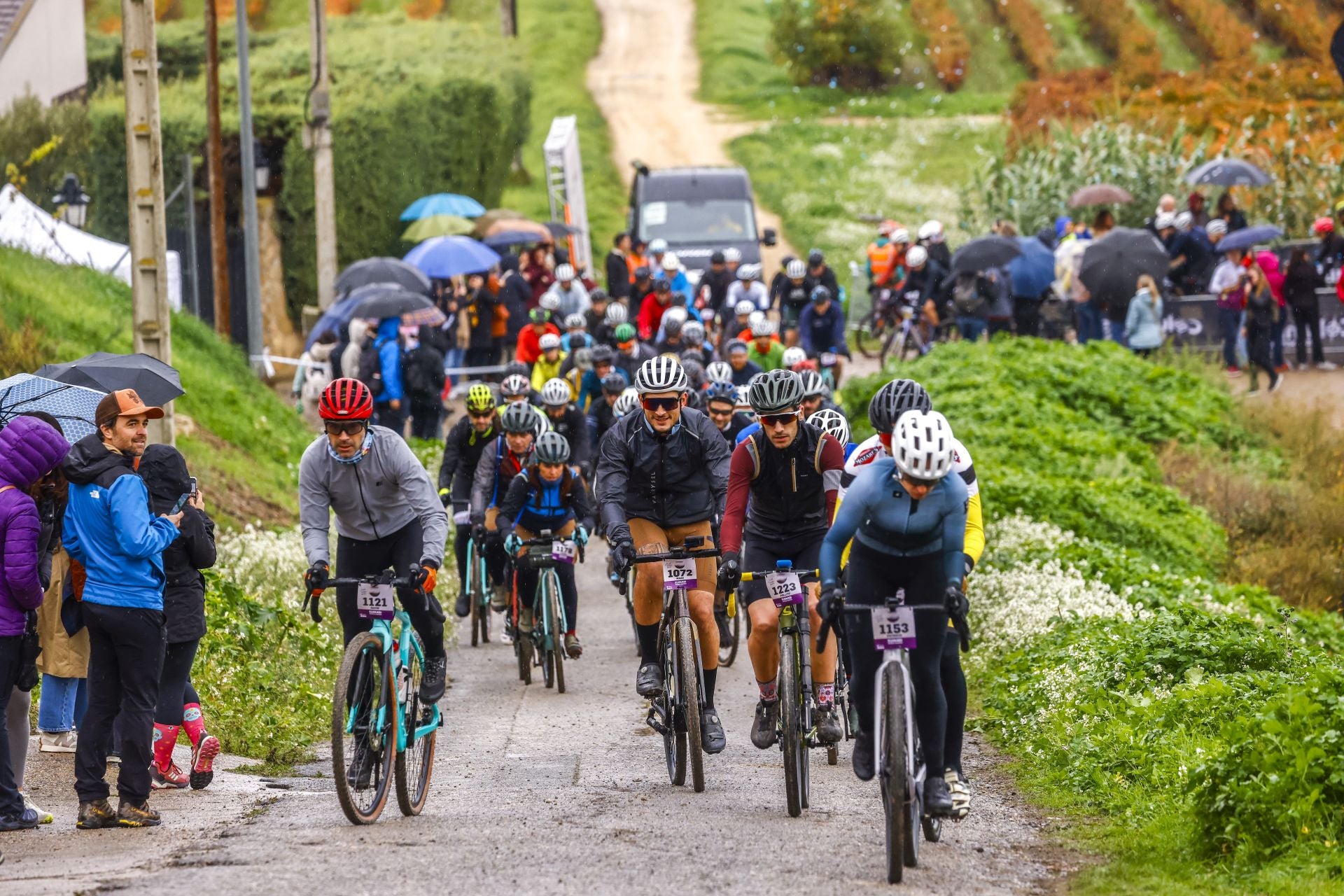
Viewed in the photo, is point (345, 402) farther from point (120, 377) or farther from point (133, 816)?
point (120, 377)

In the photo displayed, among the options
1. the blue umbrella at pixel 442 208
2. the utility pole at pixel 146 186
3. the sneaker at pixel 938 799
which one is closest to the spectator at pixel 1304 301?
the blue umbrella at pixel 442 208

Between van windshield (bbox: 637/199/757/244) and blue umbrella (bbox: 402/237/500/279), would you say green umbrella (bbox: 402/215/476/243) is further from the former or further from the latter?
van windshield (bbox: 637/199/757/244)

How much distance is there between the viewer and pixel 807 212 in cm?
5078

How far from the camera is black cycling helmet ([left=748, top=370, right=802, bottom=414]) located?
360 inches

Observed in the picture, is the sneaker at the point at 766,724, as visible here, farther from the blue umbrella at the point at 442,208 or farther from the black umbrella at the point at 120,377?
the blue umbrella at the point at 442,208

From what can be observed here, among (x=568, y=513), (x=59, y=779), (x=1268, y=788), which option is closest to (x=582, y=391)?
(x=568, y=513)

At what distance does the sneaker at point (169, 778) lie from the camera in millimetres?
9320

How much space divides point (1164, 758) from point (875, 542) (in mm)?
2462

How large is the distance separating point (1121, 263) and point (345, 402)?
59.6ft

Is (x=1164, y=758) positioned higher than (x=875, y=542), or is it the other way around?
(x=875, y=542)

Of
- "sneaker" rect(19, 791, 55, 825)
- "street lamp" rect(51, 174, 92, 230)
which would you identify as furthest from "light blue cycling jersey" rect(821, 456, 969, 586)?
"street lamp" rect(51, 174, 92, 230)

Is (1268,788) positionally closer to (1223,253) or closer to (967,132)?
(1223,253)

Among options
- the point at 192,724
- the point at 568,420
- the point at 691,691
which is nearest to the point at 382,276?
the point at 568,420

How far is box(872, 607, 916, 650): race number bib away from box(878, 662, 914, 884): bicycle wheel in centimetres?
19
